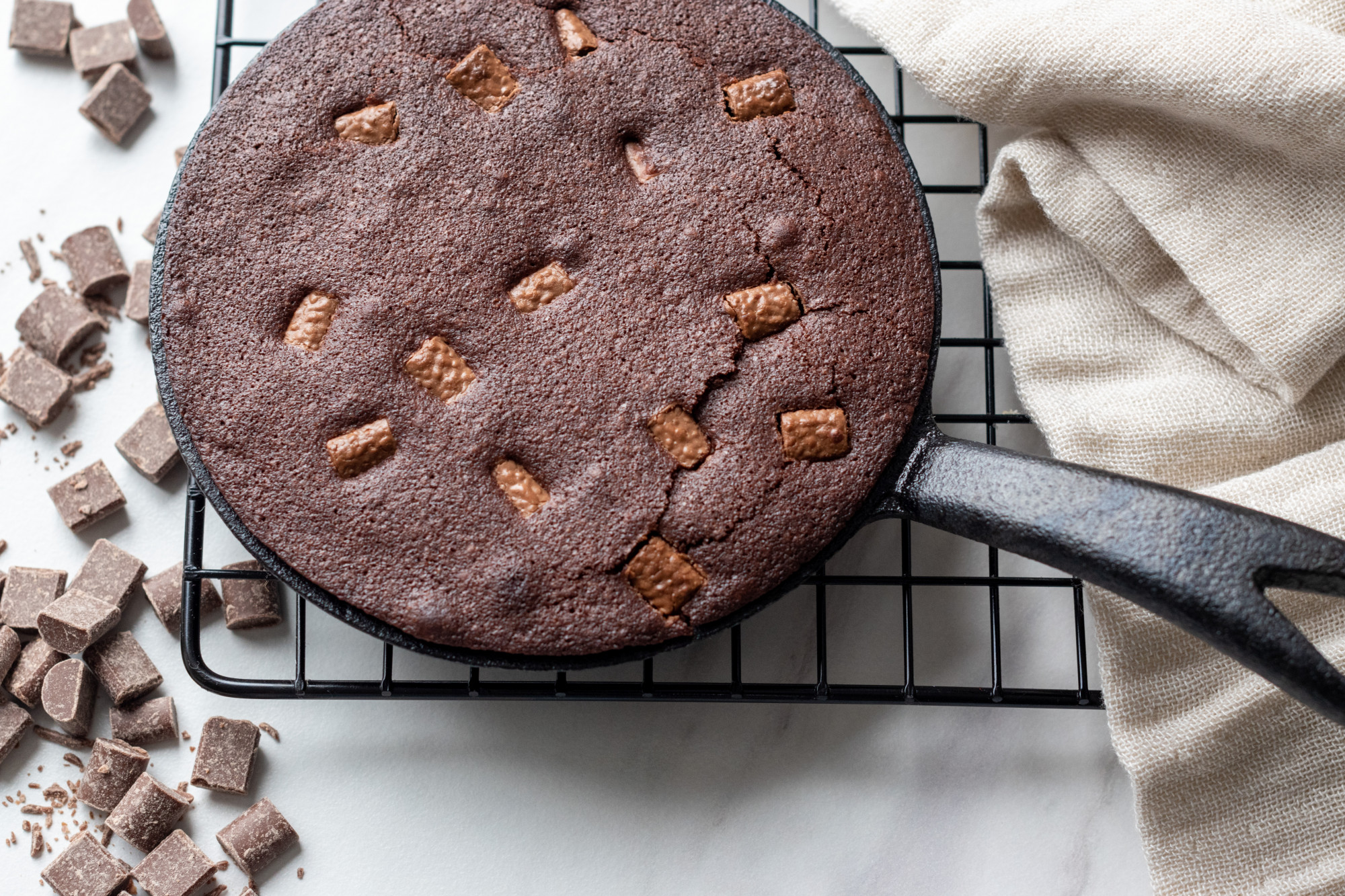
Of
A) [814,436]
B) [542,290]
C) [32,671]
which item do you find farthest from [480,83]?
[32,671]

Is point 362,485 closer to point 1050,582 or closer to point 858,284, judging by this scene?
point 858,284

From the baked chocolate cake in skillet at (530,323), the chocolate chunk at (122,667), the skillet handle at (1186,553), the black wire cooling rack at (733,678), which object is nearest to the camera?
the skillet handle at (1186,553)

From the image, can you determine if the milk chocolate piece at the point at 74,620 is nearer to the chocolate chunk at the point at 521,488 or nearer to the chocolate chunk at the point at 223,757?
the chocolate chunk at the point at 223,757

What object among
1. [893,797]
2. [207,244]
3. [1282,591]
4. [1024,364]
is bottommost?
[893,797]

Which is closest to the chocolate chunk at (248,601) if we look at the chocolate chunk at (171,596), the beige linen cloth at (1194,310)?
the chocolate chunk at (171,596)

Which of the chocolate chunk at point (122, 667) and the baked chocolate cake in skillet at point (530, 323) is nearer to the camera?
the baked chocolate cake in skillet at point (530, 323)

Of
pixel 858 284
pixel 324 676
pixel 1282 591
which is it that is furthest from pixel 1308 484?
pixel 324 676

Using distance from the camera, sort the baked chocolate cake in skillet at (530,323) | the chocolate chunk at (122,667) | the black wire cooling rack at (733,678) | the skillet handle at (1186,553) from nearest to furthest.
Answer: the skillet handle at (1186,553)
the baked chocolate cake in skillet at (530,323)
the black wire cooling rack at (733,678)
the chocolate chunk at (122,667)
